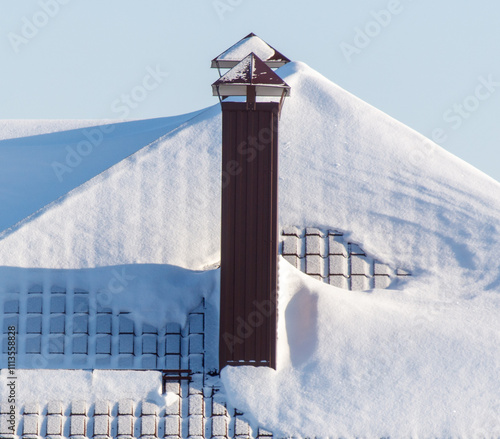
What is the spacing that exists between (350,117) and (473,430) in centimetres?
445

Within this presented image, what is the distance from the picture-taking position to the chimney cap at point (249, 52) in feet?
38.3

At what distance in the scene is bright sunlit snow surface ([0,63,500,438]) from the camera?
970 centimetres

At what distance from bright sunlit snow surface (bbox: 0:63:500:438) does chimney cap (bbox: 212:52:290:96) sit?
1686 millimetres

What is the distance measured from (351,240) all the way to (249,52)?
10.2ft

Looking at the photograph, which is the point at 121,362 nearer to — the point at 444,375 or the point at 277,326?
the point at 277,326
